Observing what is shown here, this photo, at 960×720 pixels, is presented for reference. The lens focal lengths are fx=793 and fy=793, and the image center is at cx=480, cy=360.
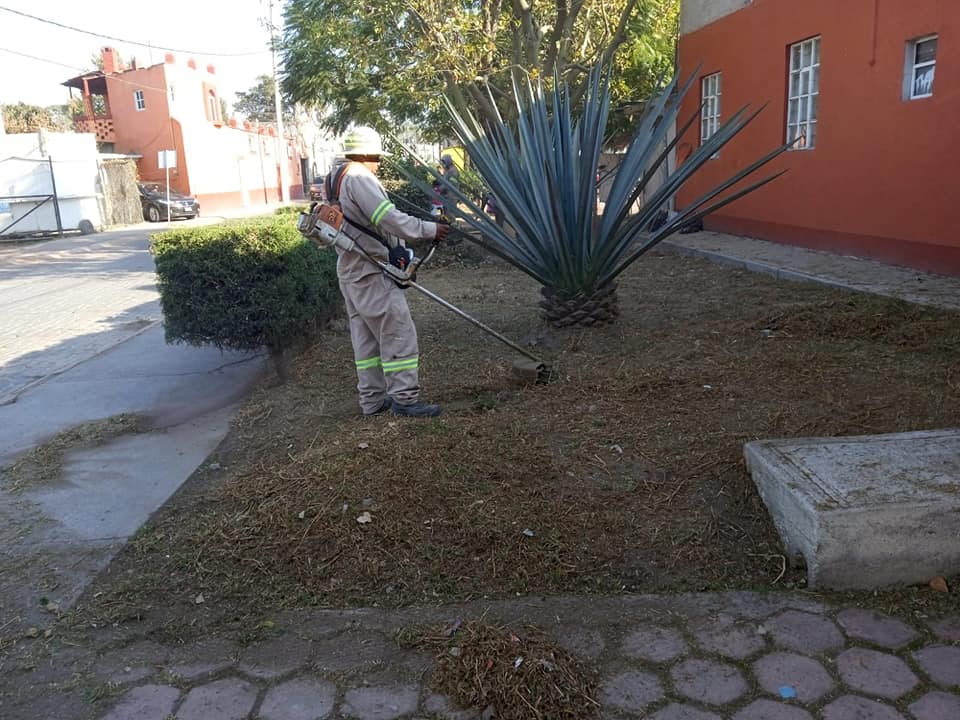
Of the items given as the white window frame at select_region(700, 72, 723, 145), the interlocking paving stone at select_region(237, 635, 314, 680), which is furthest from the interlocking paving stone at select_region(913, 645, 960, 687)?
the white window frame at select_region(700, 72, 723, 145)

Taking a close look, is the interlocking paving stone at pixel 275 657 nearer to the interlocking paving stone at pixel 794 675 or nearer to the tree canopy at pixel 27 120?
the interlocking paving stone at pixel 794 675

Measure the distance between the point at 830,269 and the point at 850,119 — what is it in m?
2.00

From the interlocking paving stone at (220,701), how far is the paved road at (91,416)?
93 centimetres

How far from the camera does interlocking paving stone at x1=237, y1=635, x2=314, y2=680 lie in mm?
2559

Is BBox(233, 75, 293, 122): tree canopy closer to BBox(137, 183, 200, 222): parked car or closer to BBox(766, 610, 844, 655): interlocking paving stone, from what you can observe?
BBox(137, 183, 200, 222): parked car

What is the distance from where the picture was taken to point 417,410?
4.55 meters

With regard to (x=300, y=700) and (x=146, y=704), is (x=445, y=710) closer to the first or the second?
(x=300, y=700)

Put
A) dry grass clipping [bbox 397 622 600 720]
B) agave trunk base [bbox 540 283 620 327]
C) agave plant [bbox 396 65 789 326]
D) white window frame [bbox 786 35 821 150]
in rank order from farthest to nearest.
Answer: white window frame [bbox 786 35 821 150], agave trunk base [bbox 540 283 620 327], agave plant [bbox 396 65 789 326], dry grass clipping [bbox 397 622 600 720]

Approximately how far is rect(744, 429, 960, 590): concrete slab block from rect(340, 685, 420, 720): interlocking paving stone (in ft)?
4.81

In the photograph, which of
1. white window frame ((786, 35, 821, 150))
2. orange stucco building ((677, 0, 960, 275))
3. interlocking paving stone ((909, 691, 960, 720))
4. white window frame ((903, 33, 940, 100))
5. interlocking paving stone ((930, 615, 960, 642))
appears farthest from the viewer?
white window frame ((786, 35, 821, 150))

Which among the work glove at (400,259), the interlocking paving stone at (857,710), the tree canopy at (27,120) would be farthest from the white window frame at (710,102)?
the tree canopy at (27,120)

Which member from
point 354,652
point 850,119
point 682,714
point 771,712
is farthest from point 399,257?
point 850,119

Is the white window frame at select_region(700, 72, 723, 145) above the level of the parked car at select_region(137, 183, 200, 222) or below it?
above

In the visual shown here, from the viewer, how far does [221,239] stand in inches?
218
